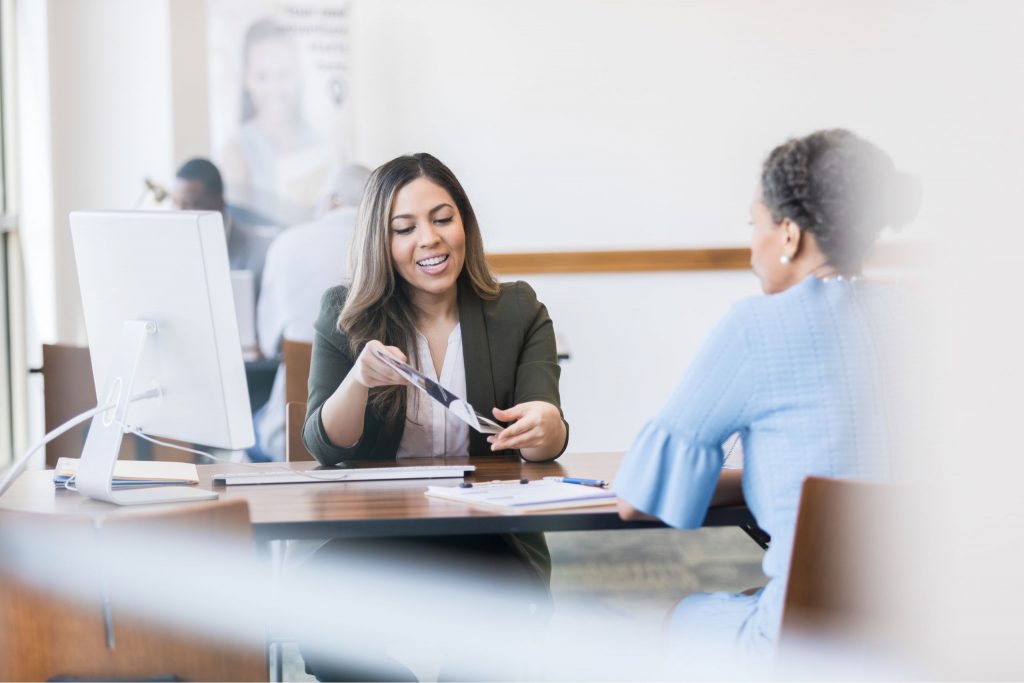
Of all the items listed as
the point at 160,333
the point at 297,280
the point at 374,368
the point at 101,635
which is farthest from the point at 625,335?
the point at 101,635

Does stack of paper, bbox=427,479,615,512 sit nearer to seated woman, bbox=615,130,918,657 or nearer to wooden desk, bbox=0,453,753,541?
wooden desk, bbox=0,453,753,541

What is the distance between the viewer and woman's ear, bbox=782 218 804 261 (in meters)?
1.57

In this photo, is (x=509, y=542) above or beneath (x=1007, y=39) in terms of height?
beneath

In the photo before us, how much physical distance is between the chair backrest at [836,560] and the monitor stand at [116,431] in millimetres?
927

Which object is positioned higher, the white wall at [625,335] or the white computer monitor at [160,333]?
the white computer monitor at [160,333]

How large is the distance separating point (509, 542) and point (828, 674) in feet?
2.50

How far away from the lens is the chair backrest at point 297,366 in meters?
3.13

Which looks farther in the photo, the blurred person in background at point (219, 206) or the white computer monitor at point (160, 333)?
the blurred person in background at point (219, 206)

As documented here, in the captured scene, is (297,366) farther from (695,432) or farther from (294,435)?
(695,432)

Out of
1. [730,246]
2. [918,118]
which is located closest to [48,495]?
[730,246]

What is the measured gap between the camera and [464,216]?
7.75 feet

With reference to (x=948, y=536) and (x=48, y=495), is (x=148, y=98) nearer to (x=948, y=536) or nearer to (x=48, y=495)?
(x=48, y=495)

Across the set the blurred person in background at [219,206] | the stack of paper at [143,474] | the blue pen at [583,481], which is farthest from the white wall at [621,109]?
the blue pen at [583,481]

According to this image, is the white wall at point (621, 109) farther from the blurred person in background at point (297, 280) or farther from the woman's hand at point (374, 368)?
the woman's hand at point (374, 368)
